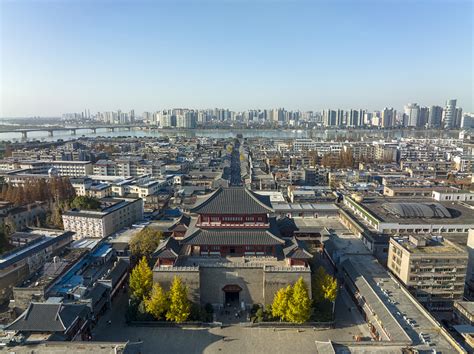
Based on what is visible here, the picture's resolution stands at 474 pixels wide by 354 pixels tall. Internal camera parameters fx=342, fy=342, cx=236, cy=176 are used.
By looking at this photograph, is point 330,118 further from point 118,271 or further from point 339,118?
point 118,271

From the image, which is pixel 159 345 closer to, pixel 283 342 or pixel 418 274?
pixel 283 342

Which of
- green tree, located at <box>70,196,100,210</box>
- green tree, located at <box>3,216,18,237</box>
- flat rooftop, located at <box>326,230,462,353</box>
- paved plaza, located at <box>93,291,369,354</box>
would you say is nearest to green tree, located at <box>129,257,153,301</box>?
paved plaza, located at <box>93,291,369,354</box>

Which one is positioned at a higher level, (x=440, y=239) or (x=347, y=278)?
(x=440, y=239)

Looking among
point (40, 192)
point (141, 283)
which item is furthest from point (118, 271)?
point (40, 192)

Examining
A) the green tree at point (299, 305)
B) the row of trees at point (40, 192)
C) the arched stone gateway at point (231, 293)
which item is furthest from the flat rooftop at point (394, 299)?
the row of trees at point (40, 192)

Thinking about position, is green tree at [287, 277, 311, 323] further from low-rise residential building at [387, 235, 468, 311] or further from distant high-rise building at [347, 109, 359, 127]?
distant high-rise building at [347, 109, 359, 127]

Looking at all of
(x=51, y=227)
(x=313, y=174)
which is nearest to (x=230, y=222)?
(x=51, y=227)

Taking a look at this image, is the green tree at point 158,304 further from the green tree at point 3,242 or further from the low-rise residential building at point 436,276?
the low-rise residential building at point 436,276
